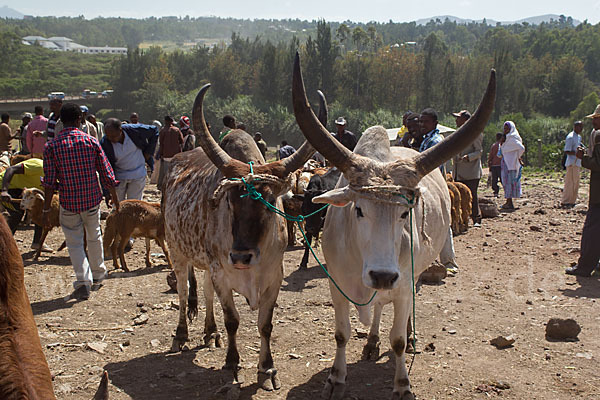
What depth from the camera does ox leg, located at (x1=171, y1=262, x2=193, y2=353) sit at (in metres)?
5.73

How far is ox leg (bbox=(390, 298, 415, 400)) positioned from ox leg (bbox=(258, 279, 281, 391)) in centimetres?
101

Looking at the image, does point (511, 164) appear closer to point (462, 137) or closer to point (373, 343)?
point (373, 343)

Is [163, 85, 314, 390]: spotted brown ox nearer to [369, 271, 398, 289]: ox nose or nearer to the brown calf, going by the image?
[369, 271, 398, 289]: ox nose

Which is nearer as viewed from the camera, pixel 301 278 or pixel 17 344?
pixel 17 344

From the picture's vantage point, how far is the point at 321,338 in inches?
231

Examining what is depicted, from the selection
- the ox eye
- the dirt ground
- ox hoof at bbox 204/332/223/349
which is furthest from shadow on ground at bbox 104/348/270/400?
the ox eye

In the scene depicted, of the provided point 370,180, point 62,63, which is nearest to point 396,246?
point 370,180

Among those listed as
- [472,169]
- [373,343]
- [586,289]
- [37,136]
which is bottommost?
[586,289]

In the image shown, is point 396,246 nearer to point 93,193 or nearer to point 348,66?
point 93,193

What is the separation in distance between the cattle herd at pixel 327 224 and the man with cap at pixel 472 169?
17.8 ft

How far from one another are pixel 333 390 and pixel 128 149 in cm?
533

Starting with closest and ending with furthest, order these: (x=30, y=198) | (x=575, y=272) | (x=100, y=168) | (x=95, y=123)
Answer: (x=100, y=168)
(x=575, y=272)
(x=30, y=198)
(x=95, y=123)

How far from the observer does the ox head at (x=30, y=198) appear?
28.8 feet

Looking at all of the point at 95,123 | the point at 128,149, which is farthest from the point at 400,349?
the point at 95,123
